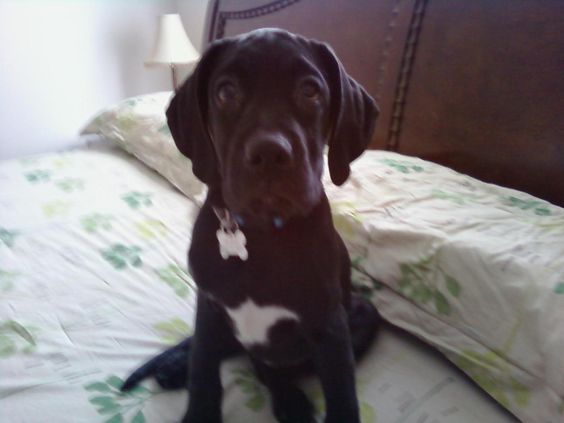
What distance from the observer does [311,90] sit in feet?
2.26

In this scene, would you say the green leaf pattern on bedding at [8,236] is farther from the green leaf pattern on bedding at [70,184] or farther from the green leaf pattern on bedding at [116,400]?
the green leaf pattern on bedding at [116,400]

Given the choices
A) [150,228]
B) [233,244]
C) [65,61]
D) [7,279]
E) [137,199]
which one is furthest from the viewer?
[65,61]

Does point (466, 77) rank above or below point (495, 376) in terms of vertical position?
above

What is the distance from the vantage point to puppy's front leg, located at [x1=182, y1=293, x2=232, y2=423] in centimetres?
71

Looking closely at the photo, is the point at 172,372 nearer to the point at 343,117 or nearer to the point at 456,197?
the point at 343,117

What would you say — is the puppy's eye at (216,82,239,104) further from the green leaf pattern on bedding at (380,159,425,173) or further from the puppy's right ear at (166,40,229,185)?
the green leaf pattern on bedding at (380,159,425,173)

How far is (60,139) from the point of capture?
8.51 feet

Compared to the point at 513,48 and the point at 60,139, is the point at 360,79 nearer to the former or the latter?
the point at 513,48

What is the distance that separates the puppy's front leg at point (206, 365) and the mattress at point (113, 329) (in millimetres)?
55

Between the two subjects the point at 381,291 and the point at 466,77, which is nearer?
the point at 381,291

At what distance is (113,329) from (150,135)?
3.10 ft

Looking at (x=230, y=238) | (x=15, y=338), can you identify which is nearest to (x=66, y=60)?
(x=15, y=338)

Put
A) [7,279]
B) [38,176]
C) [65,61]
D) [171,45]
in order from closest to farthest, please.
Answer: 1. [7,279]
2. [38,176]
3. [171,45]
4. [65,61]

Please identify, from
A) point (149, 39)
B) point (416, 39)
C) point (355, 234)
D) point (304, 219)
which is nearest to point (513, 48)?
point (416, 39)
